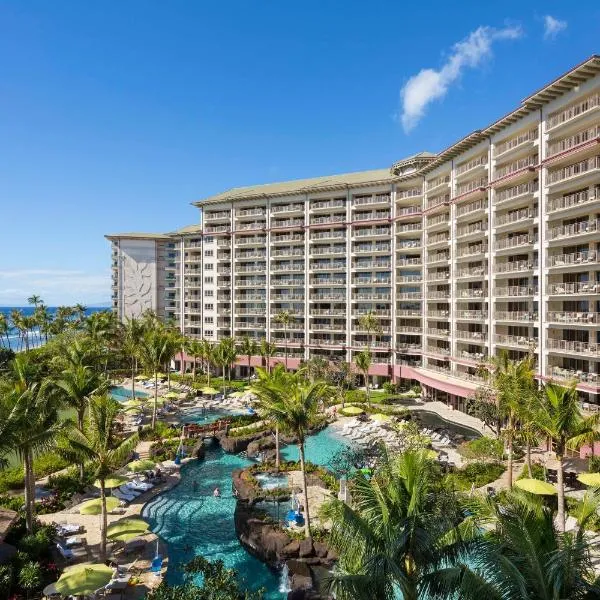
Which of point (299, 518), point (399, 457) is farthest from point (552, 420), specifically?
point (299, 518)

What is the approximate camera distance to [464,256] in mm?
50281

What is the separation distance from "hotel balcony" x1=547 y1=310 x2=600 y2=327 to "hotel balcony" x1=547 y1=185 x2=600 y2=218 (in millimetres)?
8383

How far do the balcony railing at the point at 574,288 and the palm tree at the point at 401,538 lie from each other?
30658 millimetres

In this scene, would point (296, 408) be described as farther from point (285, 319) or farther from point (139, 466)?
point (285, 319)

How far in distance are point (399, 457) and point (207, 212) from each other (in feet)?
234

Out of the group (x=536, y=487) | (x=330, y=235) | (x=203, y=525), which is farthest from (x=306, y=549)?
(x=330, y=235)

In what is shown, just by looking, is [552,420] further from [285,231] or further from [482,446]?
[285,231]

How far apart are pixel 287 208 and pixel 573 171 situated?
41.9 m

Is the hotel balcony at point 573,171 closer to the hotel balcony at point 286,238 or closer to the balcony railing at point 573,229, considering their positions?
the balcony railing at point 573,229

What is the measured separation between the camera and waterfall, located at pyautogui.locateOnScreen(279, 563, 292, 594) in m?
19.5

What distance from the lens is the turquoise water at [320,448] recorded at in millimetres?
36250

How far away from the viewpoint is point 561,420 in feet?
64.1

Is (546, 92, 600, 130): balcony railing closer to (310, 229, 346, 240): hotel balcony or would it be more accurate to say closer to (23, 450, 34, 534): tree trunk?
(310, 229, 346, 240): hotel balcony

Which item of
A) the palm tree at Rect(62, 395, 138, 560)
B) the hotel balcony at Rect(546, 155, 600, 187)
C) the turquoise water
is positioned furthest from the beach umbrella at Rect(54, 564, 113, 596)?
the hotel balcony at Rect(546, 155, 600, 187)
